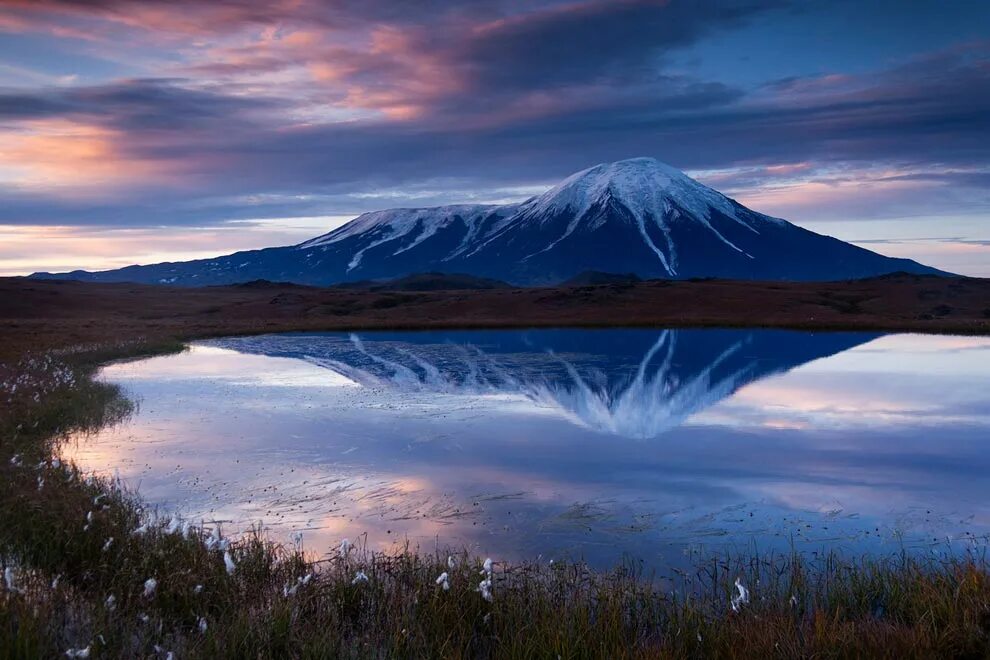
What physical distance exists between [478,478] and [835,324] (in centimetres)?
5194

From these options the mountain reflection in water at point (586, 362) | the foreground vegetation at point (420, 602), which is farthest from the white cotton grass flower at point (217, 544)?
the mountain reflection in water at point (586, 362)

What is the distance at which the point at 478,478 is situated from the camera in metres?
16.9

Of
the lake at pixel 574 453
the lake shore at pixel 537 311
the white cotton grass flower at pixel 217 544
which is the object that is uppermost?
the lake shore at pixel 537 311

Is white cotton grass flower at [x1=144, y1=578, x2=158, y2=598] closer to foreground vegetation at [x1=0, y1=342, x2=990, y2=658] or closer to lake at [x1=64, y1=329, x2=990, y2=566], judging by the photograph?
foreground vegetation at [x1=0, y1=342, x2=990, y2=658]

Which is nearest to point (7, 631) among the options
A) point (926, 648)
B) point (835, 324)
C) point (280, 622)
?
point (280, 622)

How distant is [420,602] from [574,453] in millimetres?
10364

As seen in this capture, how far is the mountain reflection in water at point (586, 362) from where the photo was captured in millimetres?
27359

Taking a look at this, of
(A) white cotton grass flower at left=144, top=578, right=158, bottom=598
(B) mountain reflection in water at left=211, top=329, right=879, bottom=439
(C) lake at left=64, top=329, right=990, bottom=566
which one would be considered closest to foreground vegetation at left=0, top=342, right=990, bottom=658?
(A) white cotton grass flower at left=144, top=578, right=158, bottom=598

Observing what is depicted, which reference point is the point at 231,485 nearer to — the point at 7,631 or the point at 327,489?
the point at 327,489

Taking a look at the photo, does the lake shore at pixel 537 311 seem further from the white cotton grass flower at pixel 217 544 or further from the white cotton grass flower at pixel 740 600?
the white cotton grass flower at pixel 740 600

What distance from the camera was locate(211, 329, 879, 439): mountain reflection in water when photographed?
27359 millimetres

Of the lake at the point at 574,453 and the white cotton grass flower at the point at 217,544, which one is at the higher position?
the white cotton grass flower at the point at 217,544

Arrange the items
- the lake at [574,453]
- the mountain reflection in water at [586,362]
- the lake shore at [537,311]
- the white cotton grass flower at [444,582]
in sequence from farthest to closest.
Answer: the lake shore at [537,311]
the mountain reflection in water at [586,362]
the lake at [574,453]
the white cotton grass flower at [444,582]

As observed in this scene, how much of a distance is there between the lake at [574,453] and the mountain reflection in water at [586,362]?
262 millimetres
